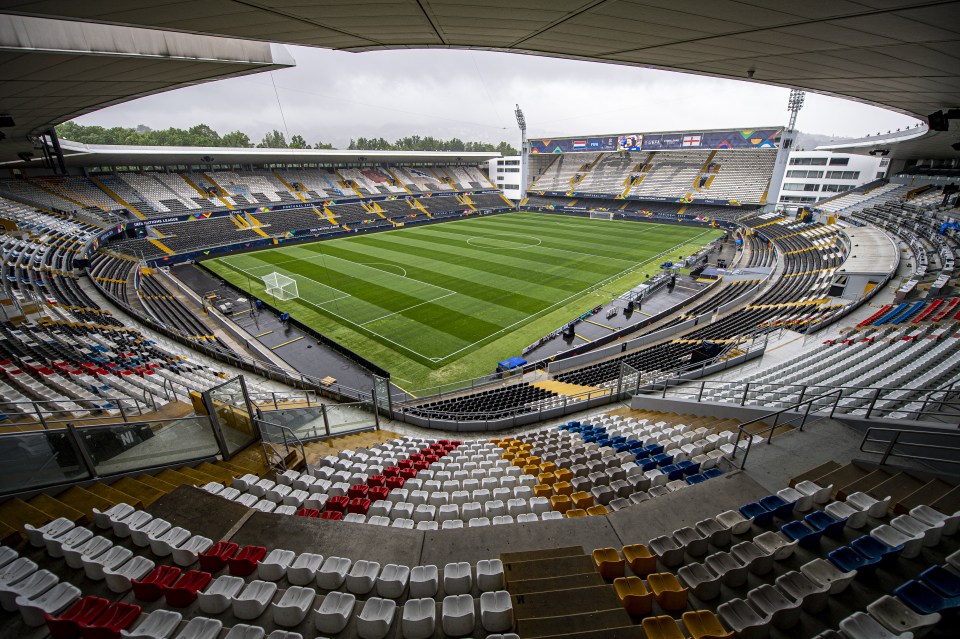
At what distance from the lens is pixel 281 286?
3139cm

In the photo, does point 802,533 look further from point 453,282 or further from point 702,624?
point 453,282

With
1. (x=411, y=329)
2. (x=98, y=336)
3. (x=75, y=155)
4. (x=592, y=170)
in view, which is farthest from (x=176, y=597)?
(x=592, y=170)

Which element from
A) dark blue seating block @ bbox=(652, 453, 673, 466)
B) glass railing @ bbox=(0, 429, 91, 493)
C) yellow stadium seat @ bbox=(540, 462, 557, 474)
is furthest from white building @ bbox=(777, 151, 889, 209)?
glass railing @ bbox=(0, 429, 91, 493)

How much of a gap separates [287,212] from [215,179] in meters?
10.3

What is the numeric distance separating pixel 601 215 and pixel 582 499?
60014 millimetres

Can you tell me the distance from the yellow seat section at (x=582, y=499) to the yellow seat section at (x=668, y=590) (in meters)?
2.31

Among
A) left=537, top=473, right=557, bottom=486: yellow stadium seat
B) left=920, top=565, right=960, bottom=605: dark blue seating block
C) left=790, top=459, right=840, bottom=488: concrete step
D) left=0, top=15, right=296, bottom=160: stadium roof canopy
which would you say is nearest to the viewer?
left=920, top=565, right=960, bottom=605: dark blue seating block

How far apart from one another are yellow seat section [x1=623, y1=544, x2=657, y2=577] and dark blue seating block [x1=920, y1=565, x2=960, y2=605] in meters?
2.57

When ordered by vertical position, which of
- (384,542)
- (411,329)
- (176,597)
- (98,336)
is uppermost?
(176,597)

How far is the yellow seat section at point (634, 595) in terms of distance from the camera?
4.52 meters

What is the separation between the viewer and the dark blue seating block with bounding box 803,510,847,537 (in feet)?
16.9

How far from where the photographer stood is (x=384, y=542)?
5840mm

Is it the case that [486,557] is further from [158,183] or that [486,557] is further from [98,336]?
[158,183]

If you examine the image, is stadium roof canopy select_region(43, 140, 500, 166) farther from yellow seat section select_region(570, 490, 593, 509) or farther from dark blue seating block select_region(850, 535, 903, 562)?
dark blue seating block select_region(850, 535, 903, 562)
